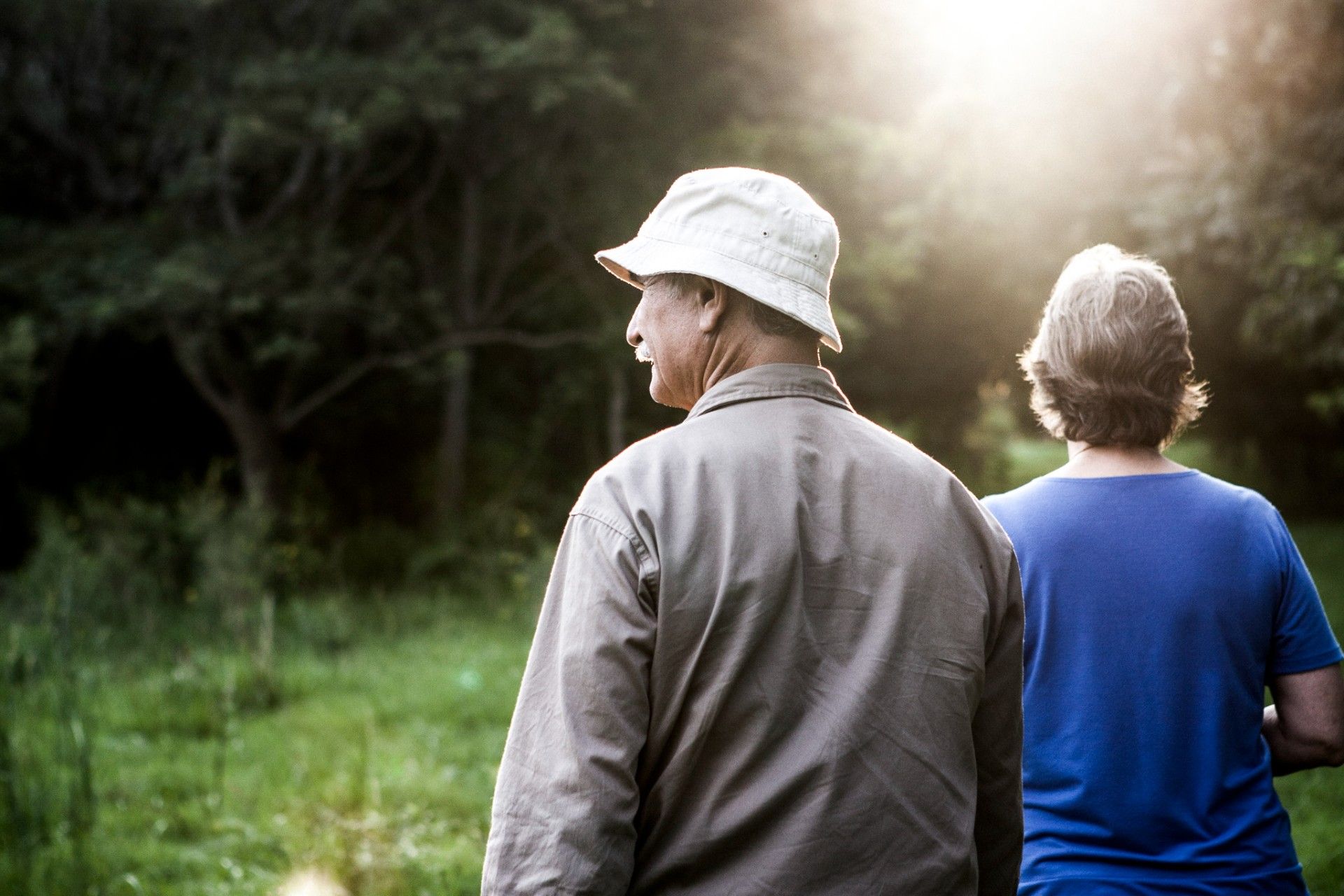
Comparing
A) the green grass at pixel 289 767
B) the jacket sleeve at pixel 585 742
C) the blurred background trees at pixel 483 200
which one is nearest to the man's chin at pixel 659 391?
the jacket sleeve at pixel 585 742

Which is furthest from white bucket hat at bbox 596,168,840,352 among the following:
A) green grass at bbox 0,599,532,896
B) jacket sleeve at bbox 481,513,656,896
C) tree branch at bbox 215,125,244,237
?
tree branch at bbox 215,125,244,237

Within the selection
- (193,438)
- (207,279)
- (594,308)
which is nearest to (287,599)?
(207,279)

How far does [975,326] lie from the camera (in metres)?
18.2

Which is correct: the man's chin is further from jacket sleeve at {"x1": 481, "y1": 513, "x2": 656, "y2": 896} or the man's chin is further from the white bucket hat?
jacket sleeve at {"x1": 481, "y1": 513, "x2": 656, "y2": 896}

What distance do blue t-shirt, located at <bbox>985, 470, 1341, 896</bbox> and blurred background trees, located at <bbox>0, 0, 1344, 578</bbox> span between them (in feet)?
21.9

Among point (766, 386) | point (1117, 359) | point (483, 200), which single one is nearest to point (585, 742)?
point (766, 386)

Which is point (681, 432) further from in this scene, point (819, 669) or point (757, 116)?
point (757, 116)

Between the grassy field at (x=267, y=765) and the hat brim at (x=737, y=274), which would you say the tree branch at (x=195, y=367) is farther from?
the hat brim at (x=737, y=274)

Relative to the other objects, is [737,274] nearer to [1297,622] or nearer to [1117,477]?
[1117,477]

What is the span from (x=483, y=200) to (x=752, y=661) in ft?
44.9

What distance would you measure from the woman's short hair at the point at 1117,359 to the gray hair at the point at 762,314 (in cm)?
62

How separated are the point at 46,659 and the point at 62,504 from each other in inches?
397

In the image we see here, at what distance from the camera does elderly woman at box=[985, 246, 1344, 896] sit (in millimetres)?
1764

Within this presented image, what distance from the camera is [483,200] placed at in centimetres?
1441
